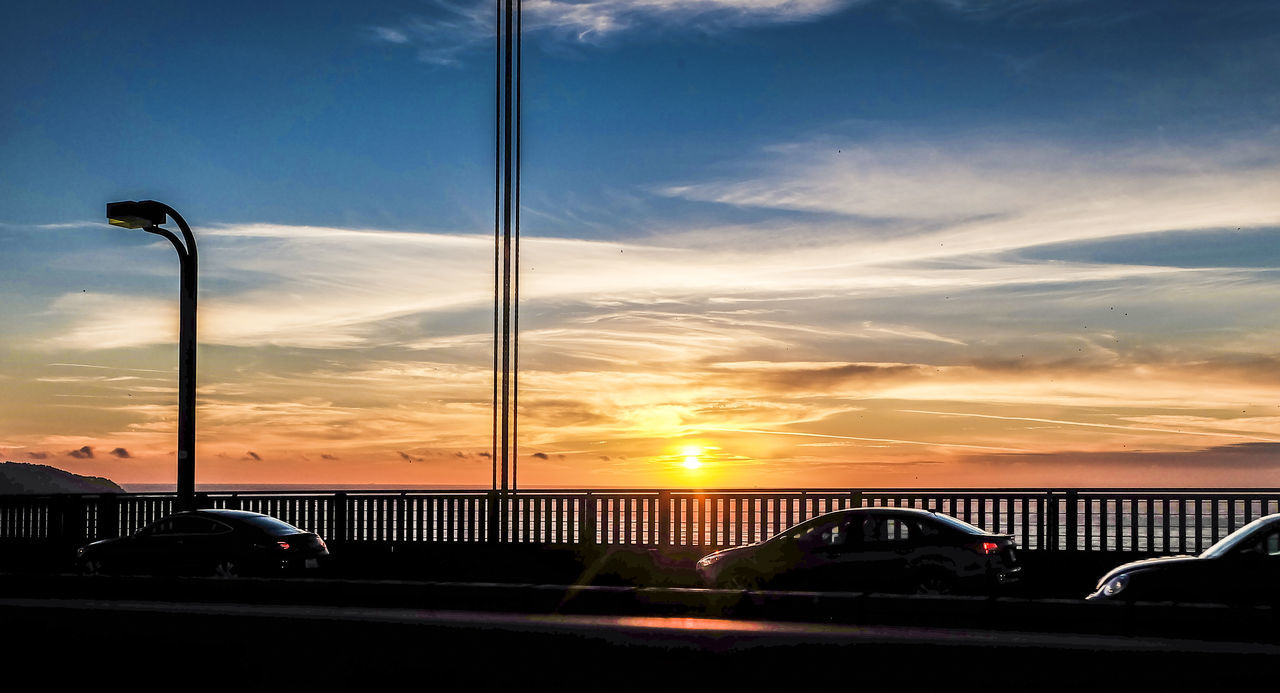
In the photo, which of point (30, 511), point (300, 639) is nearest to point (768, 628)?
point (300, 639)

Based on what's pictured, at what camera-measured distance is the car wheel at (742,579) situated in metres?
16.8

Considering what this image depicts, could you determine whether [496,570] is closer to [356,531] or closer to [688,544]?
[688,544]

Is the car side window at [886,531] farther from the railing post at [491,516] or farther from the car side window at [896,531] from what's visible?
the railing post at [491,516]

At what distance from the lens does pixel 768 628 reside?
43.7 ft

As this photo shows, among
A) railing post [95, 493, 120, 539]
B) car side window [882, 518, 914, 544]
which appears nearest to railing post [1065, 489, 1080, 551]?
car side window [882, 518, 914, 544]

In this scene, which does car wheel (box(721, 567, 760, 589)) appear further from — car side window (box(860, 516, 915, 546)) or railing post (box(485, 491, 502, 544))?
railing post (box(485, 491, 502, 544))

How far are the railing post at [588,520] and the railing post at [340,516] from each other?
462 centimetres

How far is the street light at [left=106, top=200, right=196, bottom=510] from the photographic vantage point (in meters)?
21.0

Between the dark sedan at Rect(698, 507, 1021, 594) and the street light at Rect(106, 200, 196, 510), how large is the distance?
9.37 meters

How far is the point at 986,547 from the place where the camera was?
15.9 meters

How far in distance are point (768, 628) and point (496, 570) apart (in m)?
8.08

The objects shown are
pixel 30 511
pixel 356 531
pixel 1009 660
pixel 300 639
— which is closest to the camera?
pixel 1009 660

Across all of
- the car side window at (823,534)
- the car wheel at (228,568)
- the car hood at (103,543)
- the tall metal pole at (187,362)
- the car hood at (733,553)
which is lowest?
the car wheel at (228,568)

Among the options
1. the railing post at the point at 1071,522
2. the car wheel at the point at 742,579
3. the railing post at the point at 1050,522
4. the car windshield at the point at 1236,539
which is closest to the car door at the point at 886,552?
the car wheel at the point at 742,579
